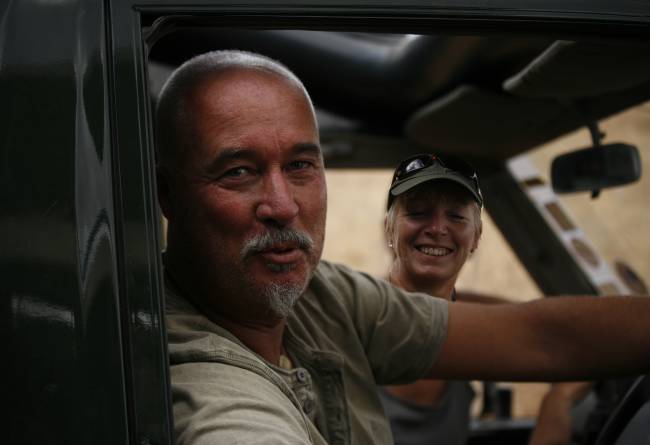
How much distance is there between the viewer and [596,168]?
170 cm

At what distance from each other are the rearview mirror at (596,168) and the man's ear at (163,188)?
0.91m

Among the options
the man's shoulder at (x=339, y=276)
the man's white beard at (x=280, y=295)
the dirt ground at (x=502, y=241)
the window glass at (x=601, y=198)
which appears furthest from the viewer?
the dirt ground at (x=502, y=241)

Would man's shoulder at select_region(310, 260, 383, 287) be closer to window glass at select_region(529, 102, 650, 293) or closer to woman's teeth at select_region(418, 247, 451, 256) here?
woman's teeth at select_region(418, 247, 451, 256)

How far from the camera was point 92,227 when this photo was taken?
101 cm

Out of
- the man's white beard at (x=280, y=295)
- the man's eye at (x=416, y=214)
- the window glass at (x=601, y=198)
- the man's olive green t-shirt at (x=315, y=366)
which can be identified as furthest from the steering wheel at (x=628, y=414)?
the man's white beard at (x=280, y=295)

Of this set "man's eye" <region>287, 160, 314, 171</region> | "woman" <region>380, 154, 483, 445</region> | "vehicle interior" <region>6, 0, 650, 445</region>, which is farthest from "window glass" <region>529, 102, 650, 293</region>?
"man's eye" <region>287, 160, 314, 171</region>

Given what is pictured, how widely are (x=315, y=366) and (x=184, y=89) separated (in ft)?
1.85

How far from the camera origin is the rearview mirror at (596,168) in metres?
1.68

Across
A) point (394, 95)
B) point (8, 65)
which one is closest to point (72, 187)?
point (8, 65)

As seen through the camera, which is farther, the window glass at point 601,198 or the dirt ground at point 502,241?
the dirt ground at point 502,241

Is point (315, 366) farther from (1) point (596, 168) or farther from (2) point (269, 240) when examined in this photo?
(1) point (596, 168)

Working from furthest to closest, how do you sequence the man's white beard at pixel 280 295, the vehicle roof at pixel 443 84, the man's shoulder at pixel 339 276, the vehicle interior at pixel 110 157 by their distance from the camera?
the man's shoulder at pixel 339 276, the vehicle roof at pixel 443 84, the man's white beard at pixel 280 295, the vehicle interior at pixel 110 157

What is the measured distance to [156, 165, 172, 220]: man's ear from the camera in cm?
136

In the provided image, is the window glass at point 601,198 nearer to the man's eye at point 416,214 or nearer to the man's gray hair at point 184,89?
the man's eye at point 416,214
